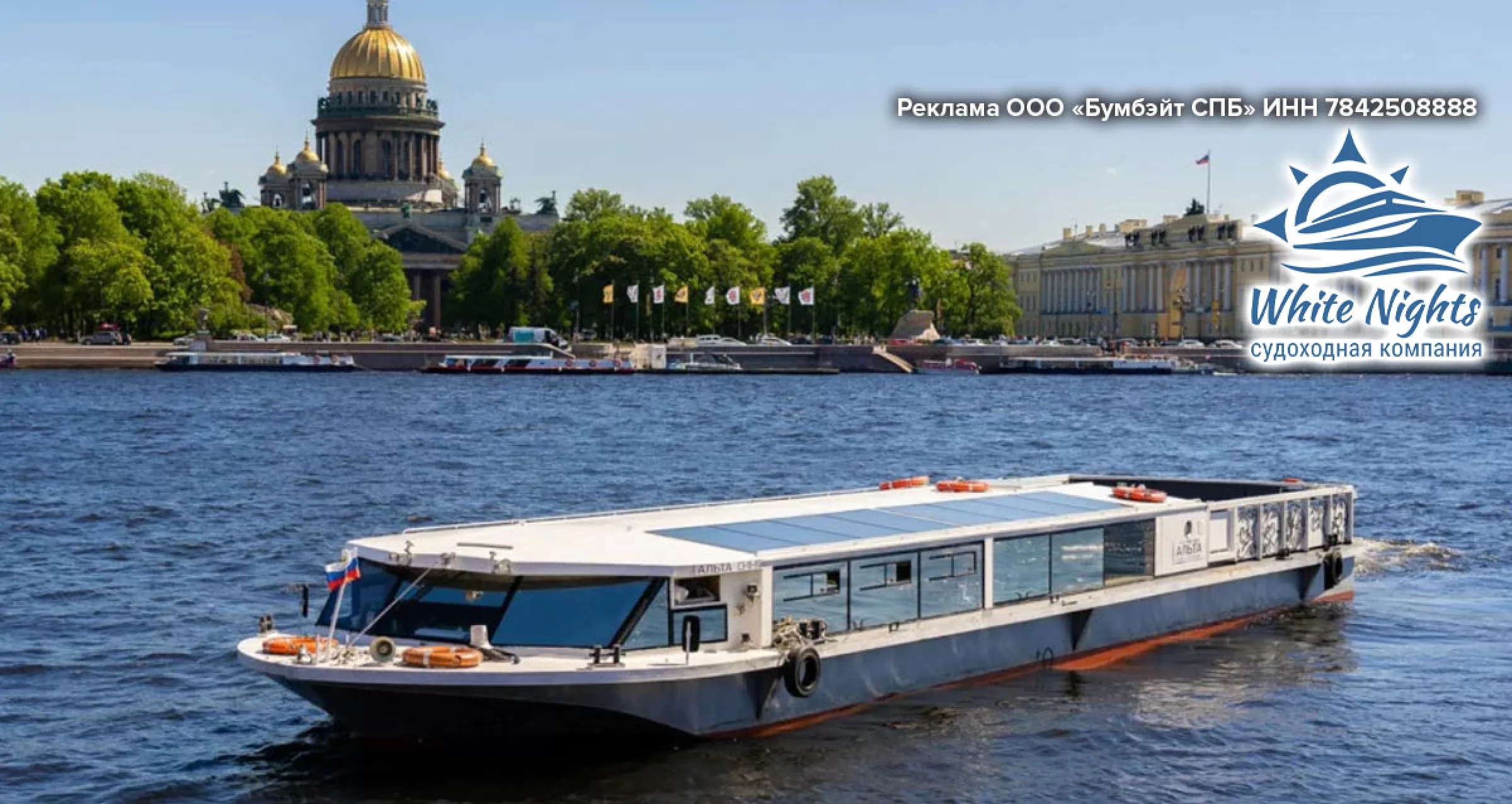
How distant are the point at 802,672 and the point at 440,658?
355 centimetres

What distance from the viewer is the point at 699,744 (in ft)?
65.8

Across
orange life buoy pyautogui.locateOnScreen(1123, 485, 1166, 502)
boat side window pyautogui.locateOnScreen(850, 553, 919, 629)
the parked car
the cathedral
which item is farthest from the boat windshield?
the cathedral

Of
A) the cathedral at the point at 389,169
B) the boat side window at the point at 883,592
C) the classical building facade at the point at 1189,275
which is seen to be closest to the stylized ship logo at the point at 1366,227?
the classical building facade at the point at 1189,275

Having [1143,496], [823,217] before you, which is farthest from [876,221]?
[1143,496]

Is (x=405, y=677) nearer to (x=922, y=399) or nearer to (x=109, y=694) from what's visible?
(x=109, y=694)

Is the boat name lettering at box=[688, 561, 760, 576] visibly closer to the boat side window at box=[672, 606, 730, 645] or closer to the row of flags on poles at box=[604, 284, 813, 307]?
the boat side window at box=[672, 606, 730, 645]

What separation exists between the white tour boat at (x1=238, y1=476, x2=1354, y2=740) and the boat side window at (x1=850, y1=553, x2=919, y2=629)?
21mm

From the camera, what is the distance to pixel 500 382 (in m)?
115

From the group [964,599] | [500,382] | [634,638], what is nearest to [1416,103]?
[964,599]

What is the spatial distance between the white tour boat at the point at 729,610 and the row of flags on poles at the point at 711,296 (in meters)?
106

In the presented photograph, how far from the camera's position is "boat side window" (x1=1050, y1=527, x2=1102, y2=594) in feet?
79.1

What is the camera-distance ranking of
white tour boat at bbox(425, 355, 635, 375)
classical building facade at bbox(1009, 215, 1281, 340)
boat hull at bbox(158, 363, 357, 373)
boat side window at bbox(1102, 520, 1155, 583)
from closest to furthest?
boat side window at bbox(1102, 520, 1155, 583)
boat hull at bbox(158, 363, 357, 373)
white tour boat at bbox(425, 355, 635, 375)
classical building facade at bbox(1009, 215, 1281, 340)

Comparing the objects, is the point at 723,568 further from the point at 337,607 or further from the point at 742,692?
the point at 337,607

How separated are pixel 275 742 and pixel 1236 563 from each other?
40.8 feet
